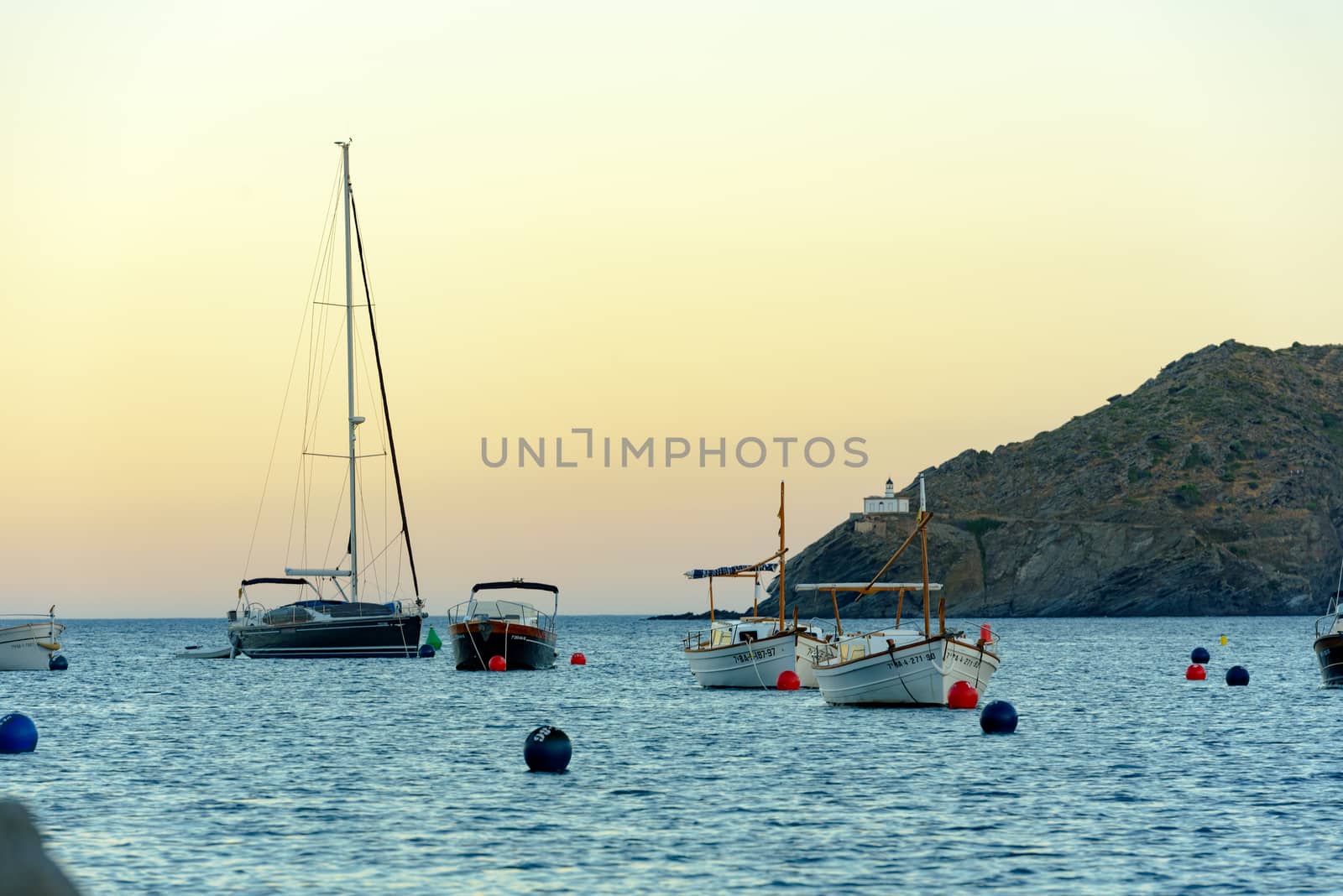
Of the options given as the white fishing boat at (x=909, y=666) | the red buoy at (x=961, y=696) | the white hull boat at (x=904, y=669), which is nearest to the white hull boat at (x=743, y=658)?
the white fishing boat at (x=909, y=666)

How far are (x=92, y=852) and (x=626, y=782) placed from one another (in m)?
12.9

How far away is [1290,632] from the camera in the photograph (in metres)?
171

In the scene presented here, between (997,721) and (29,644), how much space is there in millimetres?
61796

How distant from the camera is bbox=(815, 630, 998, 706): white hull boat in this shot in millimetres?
50750

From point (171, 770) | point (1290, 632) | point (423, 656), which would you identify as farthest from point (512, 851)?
point (1290, 632)

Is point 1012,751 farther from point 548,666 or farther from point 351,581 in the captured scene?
point 351,581

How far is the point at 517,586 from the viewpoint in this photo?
8850cm

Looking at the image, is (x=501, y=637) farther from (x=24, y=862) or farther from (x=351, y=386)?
(x=24, y=862)

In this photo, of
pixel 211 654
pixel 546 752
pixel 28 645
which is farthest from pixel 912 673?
pixel 211 654

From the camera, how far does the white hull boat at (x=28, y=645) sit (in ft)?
278

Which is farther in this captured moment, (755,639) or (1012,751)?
(755,639)

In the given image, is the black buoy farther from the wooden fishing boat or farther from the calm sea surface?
the wooden fishing boat

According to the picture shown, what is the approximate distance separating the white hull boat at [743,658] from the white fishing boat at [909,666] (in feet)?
34.7

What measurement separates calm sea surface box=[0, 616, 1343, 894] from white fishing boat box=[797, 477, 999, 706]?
1.15m
